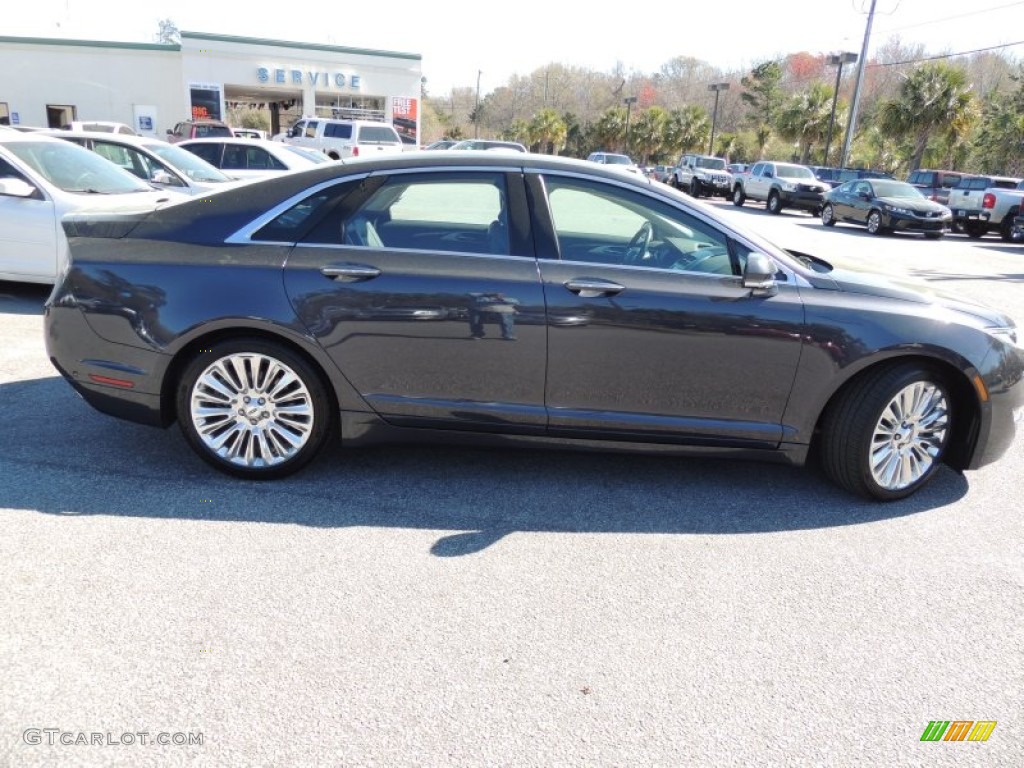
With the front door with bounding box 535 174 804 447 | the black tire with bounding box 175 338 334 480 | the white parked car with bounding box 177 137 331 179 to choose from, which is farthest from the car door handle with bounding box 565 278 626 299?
the white parked car with bounding box 177 137 331 179

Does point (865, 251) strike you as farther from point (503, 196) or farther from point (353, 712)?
point (353, 712)

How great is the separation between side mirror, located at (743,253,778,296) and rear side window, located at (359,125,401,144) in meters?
23.2

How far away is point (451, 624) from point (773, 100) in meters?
71.4

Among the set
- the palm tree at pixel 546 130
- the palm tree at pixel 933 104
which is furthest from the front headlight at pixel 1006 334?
the palm tree at pixel 546 130

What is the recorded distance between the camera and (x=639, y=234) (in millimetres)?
4078

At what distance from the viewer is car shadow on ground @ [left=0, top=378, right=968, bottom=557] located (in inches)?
143

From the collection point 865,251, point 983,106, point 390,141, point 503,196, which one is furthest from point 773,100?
point 503,196

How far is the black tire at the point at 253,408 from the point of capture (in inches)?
148

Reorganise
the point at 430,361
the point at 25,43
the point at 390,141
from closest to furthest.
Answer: the point at 430,361 → the point at 390,141 → the point at 25,43

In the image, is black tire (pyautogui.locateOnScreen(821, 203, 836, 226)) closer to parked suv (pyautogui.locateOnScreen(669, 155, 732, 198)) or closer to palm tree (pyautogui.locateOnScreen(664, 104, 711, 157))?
parked suv (pyautogui.locateOnScreen(669, 155, 732, 198))

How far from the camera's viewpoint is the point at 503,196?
3834mm

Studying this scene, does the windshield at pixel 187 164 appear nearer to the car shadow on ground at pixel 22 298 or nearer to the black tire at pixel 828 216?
the car shadow on ground at pixel 22 298

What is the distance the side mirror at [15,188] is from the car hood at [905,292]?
6.90 m

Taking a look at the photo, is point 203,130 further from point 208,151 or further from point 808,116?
point 808,116
